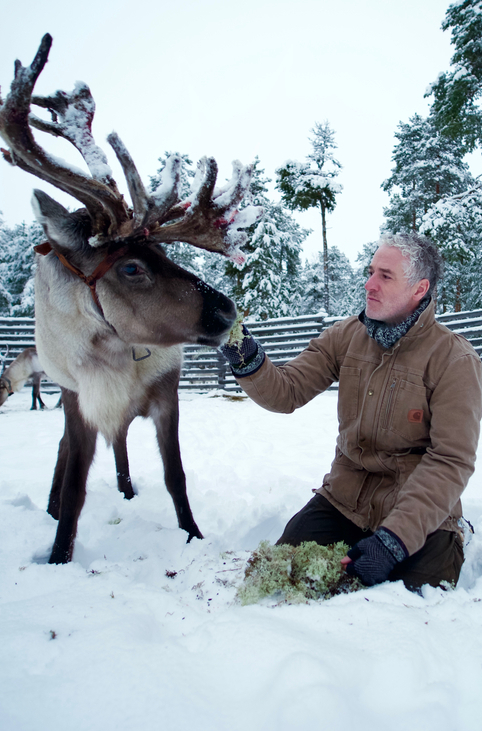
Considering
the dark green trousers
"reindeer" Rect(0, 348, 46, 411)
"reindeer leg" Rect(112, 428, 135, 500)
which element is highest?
the dark green trousers

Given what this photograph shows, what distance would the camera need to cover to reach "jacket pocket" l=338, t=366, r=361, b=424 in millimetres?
2064

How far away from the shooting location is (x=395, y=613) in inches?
45.4

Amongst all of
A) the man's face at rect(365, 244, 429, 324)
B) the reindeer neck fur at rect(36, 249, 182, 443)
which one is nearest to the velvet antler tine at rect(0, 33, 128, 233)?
the reindeer neck fur at rect(36, 249, 182, 443)

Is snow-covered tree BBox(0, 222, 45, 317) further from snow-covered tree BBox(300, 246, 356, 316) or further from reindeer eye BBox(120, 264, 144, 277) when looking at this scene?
reindeer eye BBox(120, 264, 144, 277)

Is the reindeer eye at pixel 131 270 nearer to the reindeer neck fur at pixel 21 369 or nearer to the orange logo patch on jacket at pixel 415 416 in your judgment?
the orange logo patch on jacket at pixel 415 416

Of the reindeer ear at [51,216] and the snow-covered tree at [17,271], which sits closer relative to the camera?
the reindeer ear at [51,216]

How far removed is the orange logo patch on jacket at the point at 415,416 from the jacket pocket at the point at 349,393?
0.90ft

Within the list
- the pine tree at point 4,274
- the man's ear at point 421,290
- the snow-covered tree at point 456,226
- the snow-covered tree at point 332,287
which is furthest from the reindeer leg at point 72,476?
the pine tree at point 4,274

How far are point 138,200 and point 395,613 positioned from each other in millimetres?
1821

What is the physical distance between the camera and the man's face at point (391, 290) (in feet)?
6.22

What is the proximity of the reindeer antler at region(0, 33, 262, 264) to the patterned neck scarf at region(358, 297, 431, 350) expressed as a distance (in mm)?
819

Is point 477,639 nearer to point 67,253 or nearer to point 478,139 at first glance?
point 67,253

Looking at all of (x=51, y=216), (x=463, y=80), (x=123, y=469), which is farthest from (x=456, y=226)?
(x=51, y=216)

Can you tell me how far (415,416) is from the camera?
184 centimetres
